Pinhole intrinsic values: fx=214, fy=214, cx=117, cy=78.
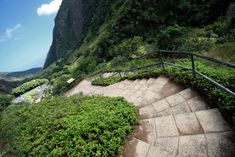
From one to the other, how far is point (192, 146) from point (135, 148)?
122 cm

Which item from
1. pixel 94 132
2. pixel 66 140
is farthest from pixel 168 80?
pixel 66 140

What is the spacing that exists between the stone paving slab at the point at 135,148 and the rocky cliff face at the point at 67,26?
147364mm

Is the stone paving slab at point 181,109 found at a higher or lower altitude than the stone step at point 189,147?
higher

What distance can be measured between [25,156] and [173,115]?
142 inches

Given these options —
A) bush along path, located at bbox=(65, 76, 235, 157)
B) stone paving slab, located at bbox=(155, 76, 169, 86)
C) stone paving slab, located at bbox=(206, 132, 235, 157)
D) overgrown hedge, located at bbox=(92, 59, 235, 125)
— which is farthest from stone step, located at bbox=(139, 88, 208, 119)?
stone paving slab, located at bbox=(155, 76, 169, 86)

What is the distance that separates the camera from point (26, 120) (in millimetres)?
7160

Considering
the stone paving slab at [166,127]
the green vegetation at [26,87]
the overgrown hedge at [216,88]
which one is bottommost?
the green vegetation at [26,87]

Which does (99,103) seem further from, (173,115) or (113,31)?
(113,31)

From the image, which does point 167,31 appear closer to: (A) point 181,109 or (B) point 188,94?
(B) point 188,94

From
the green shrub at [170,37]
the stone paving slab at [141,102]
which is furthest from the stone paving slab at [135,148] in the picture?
the green shrub at [170,37]

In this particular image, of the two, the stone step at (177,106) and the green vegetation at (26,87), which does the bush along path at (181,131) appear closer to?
the stone step at (177,106)

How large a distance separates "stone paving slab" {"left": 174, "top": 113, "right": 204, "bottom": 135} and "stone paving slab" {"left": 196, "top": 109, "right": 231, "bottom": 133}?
0.10 metres

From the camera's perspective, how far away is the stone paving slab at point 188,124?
4.07 metres

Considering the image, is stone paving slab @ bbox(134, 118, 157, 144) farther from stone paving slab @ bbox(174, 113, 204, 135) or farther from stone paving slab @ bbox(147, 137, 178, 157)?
stone paving slab @ bbox(174, 113, 204, 135)
